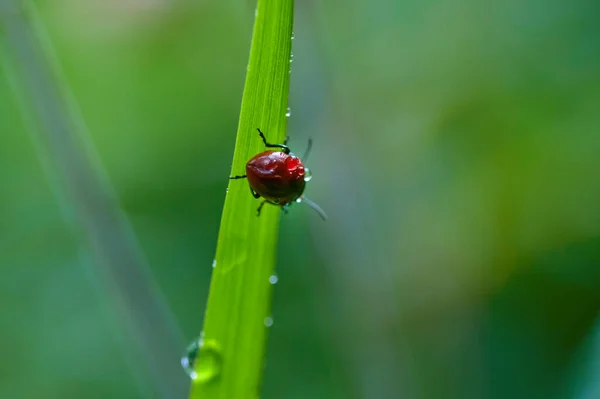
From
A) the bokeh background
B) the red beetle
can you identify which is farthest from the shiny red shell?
the bokeh background

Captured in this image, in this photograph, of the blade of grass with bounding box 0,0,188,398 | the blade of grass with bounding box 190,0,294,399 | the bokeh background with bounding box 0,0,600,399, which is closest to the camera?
the blade of grass with bounding box 190,0,294,399

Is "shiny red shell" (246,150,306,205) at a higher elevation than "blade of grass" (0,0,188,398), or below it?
below

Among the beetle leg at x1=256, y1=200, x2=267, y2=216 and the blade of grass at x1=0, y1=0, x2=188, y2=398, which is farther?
the blade of grass at x1=0, y1=0, x2=188, y2=398

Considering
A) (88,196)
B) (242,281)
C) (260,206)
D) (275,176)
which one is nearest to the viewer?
(242,281)

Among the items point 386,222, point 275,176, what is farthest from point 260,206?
point 386,222

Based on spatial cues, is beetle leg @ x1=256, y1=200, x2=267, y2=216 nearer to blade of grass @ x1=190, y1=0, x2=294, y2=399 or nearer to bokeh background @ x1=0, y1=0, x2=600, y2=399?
blade of grass @ x1=190, y1=0, x2=294, y2=399

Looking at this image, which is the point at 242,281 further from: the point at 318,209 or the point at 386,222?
the point at 386,222

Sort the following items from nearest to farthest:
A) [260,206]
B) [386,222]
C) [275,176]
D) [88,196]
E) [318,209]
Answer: [260,206] → [275,176] → [88,196] → [318,209] → [386,222]
